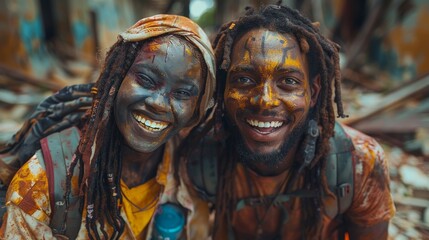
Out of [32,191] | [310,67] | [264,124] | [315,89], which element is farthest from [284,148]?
[32,191]

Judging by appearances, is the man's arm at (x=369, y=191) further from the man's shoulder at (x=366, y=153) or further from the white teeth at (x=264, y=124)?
the white teeth at (x=264, y=124)

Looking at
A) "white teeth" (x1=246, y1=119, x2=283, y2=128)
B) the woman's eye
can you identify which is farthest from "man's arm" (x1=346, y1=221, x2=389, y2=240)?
the woman's eye

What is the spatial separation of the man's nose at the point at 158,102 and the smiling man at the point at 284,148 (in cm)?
39

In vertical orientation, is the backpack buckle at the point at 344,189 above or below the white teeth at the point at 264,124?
below

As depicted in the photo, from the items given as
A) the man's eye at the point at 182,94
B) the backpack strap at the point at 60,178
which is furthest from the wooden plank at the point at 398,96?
the backpack strap at the point at 60,178

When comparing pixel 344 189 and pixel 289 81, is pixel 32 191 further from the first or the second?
pixel 344 189

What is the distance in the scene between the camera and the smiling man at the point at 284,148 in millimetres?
2559

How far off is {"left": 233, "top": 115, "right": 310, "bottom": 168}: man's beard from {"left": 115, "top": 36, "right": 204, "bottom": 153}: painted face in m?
0.45

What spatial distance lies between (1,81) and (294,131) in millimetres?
5614

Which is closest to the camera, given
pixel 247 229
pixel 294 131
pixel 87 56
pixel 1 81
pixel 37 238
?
Answer: pixel 37 238

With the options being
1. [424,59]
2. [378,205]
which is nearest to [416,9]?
[424,59]

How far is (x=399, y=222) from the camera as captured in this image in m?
4.07

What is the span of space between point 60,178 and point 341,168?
5.48 feet

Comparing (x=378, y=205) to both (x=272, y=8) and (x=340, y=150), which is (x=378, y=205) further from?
(x=272, y=8)
